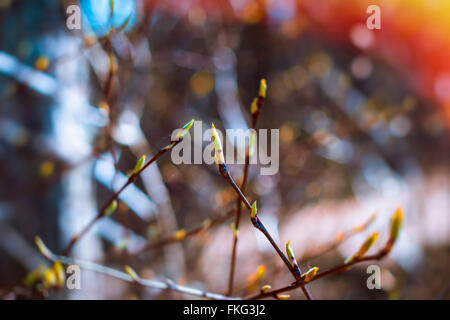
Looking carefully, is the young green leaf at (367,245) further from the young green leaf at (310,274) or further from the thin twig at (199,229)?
the thin twig at (199,229)

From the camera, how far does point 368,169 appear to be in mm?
2688

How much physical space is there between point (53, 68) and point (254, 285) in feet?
4.49

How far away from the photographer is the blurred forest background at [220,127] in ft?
5.18

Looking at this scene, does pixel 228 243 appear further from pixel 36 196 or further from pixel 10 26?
pixel 10 26

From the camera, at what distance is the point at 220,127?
2775 mm

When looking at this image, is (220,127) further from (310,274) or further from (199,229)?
(310,274)

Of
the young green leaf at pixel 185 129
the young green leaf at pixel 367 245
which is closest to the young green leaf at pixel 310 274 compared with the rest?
the young green leaf at pixel 367 245

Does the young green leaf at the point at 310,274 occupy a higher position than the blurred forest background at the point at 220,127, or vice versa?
the blurred forest background at the point at 220,127

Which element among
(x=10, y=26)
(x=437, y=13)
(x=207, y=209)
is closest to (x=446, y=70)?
(x=437, y=13)

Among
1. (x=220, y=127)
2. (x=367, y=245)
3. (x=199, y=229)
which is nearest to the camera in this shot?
(x=367, y=245)

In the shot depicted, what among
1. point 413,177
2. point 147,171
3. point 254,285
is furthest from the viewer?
point 413,177

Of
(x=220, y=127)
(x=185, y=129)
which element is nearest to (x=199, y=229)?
(x=185, y=129)

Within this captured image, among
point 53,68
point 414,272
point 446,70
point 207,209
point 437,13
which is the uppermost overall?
point 437,13

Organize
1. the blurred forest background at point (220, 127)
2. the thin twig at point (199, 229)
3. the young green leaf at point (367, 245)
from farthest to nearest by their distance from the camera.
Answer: the blurred forest background at point (220, 127), the thin twig at point (199, 229), the young green leaf at point (367, 245)
